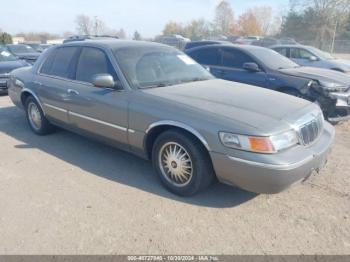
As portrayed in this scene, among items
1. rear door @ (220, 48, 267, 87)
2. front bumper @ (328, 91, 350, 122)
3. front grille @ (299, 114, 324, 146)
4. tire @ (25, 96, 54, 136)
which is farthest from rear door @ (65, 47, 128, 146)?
front bumper @ (328, 91, 350, 122)

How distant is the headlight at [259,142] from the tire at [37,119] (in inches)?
141

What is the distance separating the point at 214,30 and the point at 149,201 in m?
80.7

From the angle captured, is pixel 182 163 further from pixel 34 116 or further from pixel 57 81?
pixel 34 116

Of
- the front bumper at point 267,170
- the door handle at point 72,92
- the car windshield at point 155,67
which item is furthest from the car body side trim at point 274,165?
the door handle at point 72,92

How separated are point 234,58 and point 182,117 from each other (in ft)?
13.8

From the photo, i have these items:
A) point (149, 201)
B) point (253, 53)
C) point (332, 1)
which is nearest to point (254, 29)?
point (332, 1)

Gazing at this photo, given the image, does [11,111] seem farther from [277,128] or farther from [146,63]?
[277,128]

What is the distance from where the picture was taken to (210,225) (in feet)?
9.73

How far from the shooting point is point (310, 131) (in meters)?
3.28

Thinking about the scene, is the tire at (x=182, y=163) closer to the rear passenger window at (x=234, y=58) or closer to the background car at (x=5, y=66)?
the rear passenger window at (x=234, y=58)

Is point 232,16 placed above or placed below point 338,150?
above

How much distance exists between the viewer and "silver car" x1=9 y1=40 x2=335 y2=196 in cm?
292

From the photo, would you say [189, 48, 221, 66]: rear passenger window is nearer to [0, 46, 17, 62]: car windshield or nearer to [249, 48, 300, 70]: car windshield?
[249, 48, 300, 70]: car windshield

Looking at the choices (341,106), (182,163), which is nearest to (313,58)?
→ (341,106)
